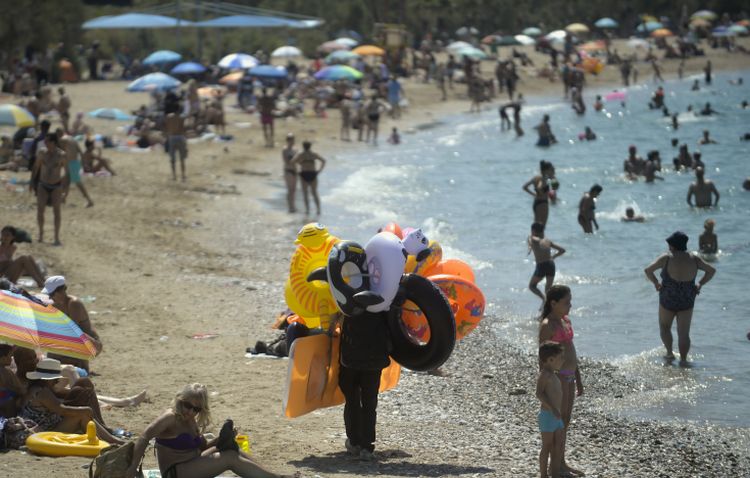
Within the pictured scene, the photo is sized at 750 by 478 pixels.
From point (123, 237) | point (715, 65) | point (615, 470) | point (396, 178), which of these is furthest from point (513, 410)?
point (715, 65)

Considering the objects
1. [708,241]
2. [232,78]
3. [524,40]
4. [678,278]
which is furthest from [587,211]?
[524,40]

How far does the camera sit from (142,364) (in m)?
10.3

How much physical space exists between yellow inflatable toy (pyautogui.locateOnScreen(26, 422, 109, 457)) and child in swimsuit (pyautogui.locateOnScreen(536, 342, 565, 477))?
2832 mm

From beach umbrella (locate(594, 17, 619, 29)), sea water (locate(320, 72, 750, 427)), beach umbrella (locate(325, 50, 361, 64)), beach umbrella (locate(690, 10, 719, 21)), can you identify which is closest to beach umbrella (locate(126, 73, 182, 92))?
sea water (locate(320, 72, 750, 427))

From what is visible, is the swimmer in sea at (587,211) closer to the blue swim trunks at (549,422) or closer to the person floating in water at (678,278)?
the person floating in water at (678,278)

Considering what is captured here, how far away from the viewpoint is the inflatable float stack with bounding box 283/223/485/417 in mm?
7473

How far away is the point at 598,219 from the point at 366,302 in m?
14.0

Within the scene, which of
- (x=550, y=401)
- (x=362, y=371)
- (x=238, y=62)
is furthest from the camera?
(x=238, y=62)

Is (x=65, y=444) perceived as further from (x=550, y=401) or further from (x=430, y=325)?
(x=550, y=401)

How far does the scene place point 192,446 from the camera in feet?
21.6

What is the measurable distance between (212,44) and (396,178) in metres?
24.4

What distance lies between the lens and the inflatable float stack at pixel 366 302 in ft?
24.5

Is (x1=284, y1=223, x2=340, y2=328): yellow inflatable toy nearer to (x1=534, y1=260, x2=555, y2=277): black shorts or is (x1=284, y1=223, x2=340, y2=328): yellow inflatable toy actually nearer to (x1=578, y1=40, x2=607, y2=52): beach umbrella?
(x1=534, y1=260, x2=555, y2=277): black shorts

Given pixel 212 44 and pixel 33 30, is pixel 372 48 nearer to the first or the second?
pixel 212 44
